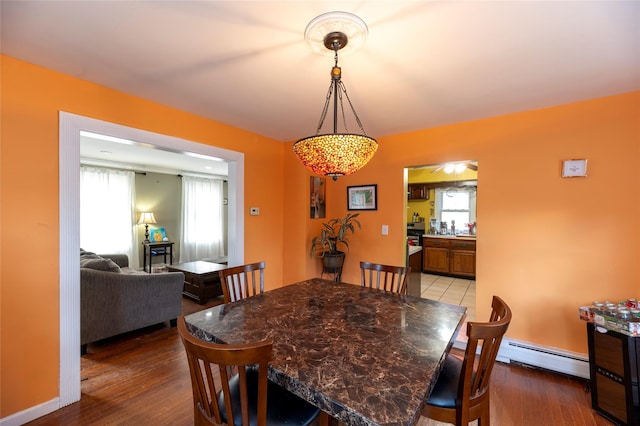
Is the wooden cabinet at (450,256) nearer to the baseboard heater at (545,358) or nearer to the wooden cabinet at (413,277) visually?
the wooden cabinet at (413,277)

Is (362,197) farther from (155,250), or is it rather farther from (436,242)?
(155,250)

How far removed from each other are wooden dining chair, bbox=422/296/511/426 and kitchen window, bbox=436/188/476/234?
201 inches

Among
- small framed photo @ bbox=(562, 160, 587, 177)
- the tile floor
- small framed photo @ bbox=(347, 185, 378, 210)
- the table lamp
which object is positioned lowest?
the tile floor

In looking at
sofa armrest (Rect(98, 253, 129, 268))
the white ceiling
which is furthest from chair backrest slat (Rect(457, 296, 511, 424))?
sofa armrest (Rect(98, 253, 129, 268))

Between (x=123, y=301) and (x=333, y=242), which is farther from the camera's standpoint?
(x=333, y=242)

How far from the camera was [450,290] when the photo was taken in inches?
176

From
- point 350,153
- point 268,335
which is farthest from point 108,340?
point 350,153

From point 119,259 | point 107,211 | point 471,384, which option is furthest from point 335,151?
point 107,211

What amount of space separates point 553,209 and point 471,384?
1.95 m

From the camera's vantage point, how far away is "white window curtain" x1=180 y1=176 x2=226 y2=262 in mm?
6266

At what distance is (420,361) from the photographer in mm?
1036

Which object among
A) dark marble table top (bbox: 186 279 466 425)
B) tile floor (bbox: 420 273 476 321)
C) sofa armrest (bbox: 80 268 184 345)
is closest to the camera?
dark marble table top (bbox: 186 279 466 425)

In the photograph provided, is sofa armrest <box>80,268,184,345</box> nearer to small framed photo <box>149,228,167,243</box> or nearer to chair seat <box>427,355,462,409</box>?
chair seat <box>427,355,462,409</box>

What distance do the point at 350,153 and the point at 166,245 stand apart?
559 cm
